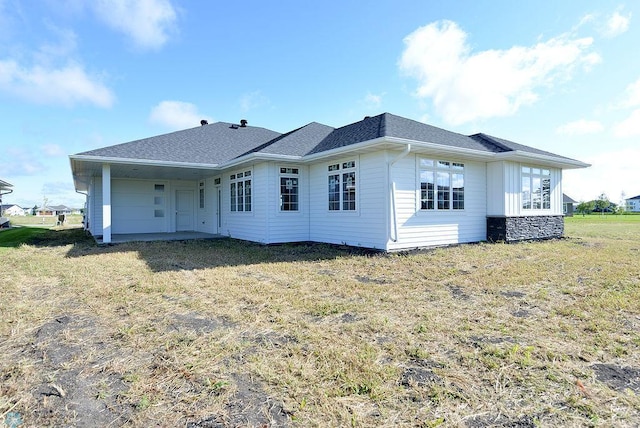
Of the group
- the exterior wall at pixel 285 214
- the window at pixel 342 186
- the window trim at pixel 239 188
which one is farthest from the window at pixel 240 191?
the window at pixel 342 186

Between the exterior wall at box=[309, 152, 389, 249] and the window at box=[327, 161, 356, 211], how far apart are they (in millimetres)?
153

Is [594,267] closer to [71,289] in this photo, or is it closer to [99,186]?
[71,289]

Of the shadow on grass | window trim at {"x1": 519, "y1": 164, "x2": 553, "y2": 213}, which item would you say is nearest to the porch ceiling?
the shadow on grass

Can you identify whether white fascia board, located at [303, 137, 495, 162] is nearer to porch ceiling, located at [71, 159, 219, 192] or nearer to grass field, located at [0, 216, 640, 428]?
grass field, located at [0, 216, 640, 428]

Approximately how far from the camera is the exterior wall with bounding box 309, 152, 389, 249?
346 inches

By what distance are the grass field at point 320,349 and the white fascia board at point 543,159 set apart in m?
4.69

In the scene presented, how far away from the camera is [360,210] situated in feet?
30.9

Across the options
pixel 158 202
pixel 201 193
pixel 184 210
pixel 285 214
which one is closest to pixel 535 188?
pixel 285 214

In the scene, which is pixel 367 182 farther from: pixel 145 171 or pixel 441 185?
pixel 145 171

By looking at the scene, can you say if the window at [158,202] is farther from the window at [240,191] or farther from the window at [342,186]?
the window at [342,186]

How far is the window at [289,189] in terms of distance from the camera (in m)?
10.9

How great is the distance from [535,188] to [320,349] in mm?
11734

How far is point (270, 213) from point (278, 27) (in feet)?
22.4

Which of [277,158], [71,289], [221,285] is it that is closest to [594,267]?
[221,285]
